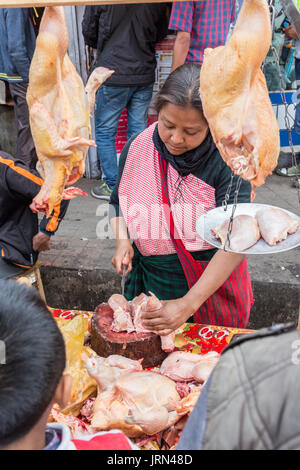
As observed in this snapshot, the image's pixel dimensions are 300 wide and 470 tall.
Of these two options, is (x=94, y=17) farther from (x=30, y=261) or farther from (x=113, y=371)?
(x=113, y=371)

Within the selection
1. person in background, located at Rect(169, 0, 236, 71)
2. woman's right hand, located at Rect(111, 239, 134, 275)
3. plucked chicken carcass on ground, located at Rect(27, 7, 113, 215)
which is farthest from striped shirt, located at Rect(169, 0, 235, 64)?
plucked chicken carcass on ground, located at Rect(27, 7, 113, 215)

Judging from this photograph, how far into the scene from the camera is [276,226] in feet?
5.40

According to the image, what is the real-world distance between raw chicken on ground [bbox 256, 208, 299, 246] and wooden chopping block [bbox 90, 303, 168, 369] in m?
0.74

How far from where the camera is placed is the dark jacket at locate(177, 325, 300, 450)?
714 mm

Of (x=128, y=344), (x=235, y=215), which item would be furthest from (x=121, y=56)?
(x=128, y=344)

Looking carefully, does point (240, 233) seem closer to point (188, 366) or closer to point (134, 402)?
point (188, 366)

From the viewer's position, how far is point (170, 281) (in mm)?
2760

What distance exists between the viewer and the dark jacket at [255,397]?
71 cm

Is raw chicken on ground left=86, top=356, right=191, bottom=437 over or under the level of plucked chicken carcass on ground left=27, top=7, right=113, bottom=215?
under

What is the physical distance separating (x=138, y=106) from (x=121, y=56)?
63 centimetres

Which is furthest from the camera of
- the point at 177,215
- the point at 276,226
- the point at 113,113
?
the point at 113,113

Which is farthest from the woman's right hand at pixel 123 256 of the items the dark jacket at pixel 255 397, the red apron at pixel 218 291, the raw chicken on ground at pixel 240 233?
the dark jacket at pixel 255 397

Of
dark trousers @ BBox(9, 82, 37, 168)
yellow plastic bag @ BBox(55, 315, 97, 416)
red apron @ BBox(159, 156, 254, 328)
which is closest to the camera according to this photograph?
yellow plastic bag @ BBox(55, 315, 97, 416)

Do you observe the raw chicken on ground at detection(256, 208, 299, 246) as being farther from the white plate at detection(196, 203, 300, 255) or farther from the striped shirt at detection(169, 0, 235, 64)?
the striped shirt at detection(169, 0, 235, 64)
